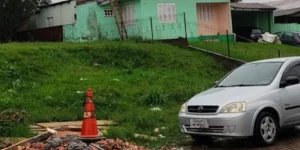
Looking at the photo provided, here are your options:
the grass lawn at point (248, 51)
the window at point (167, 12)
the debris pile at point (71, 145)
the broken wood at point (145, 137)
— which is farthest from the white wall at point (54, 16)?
the debris pile at point (71, 145)

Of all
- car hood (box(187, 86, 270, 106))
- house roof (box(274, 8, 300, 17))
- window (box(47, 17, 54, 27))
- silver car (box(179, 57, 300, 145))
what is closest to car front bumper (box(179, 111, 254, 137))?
silver car (box(179, 57, 300, 145))

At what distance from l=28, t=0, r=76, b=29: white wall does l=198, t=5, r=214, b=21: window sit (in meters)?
7.91

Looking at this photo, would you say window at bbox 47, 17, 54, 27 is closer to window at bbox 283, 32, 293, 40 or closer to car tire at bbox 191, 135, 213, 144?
window at bbox 283, 32, 293, 40

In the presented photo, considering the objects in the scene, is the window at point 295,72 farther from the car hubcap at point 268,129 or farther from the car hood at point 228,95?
the car hubcap at point 268,129

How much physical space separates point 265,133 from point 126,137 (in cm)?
271

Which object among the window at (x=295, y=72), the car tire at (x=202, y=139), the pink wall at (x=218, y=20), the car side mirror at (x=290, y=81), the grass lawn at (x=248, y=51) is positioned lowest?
the car tire at (x=202, y=139)

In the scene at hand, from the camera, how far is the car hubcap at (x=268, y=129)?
888cm

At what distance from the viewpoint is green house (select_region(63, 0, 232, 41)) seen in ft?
88.9

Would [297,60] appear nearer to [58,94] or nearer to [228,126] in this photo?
[228,126]

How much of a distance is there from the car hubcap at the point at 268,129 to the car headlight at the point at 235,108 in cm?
52

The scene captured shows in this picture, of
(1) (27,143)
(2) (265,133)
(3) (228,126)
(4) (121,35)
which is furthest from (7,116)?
(4) (121,35)

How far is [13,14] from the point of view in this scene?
1212 inches

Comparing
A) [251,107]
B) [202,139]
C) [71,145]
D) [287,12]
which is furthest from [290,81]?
[287,12]

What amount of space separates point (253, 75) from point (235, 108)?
4.82 feet
